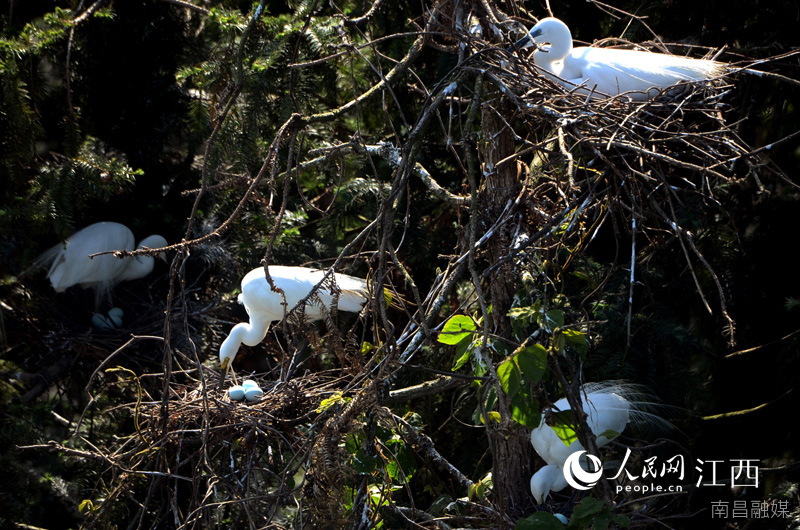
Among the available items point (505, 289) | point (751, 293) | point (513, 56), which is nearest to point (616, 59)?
point (513, 56)

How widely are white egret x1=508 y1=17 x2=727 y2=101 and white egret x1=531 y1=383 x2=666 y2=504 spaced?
82 cm

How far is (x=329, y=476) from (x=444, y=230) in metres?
1.44

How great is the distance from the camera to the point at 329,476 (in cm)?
165

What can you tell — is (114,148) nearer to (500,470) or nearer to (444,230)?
(444,230)

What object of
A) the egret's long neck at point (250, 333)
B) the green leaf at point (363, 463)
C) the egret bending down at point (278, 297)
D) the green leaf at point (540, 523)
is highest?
the egret bending down at point (278, 297)

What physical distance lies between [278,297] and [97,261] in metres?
1.04

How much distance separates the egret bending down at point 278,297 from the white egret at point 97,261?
73 cm

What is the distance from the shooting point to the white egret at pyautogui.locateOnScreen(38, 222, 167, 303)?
3.30 metres

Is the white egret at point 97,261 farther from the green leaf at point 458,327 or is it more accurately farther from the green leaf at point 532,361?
the green leaf at point 532,361

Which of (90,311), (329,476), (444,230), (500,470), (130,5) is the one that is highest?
(130,5)

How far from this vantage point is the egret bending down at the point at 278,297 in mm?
2688

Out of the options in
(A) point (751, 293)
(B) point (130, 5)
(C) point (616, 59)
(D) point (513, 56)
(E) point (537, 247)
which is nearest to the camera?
(E) point (537, 247)

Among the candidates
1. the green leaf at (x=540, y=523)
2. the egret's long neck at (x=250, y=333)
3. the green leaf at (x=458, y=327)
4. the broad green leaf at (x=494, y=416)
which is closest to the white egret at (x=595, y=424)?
the broad green leaf at (x=494, y=416)

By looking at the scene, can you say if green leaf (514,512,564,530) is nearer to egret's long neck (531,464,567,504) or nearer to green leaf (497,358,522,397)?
green leaf (497,358,522,397)
